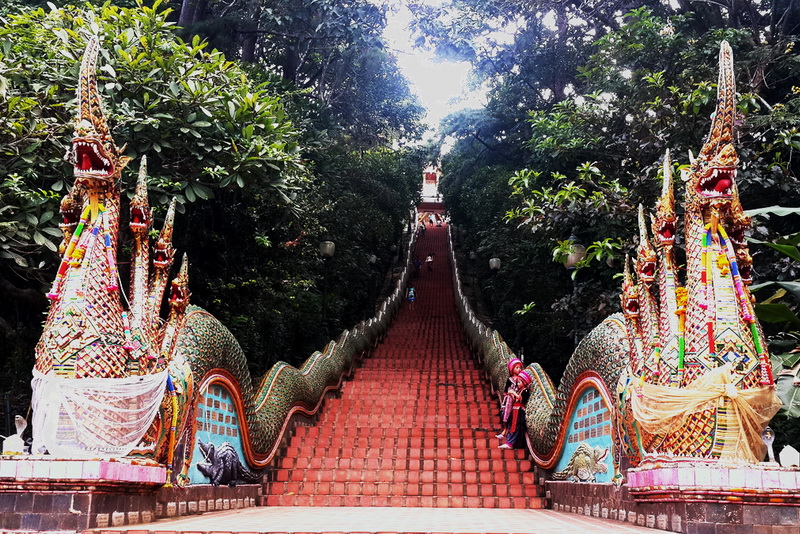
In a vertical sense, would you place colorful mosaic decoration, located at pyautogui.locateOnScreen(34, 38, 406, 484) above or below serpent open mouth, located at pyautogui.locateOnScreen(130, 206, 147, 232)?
below

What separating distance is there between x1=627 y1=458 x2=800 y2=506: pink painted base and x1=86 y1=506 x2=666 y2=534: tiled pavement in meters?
0.35

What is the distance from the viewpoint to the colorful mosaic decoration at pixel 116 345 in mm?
5016

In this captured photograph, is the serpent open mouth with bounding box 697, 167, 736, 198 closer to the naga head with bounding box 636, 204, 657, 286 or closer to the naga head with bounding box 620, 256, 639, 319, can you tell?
the naga head with bounding box 636, 204, 657, 286

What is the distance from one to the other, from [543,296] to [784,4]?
649 cm

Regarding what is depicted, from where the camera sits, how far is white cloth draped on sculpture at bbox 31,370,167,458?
4.90 m

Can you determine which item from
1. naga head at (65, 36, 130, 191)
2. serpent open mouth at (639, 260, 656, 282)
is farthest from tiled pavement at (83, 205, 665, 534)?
naga head at (65, 36, 130, 191)

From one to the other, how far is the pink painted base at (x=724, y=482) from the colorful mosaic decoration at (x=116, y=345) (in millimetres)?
3834

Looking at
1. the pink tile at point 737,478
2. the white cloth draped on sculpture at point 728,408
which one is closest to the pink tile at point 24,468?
the white cloth draped on sculpture at point 728,408

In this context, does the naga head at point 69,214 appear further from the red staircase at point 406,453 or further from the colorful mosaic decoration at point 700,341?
the colorful mosaic decoration at point 700,341

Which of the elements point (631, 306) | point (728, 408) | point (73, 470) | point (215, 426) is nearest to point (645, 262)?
point (631, 306)

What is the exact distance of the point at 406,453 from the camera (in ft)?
28.9

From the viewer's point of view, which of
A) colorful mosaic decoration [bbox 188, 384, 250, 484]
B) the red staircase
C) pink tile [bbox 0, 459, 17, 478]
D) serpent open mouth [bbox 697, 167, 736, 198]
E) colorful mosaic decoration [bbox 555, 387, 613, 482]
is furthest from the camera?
the red staircase

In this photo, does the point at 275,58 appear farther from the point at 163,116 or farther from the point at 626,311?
the point at 626,311

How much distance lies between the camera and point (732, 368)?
4.78 metres
